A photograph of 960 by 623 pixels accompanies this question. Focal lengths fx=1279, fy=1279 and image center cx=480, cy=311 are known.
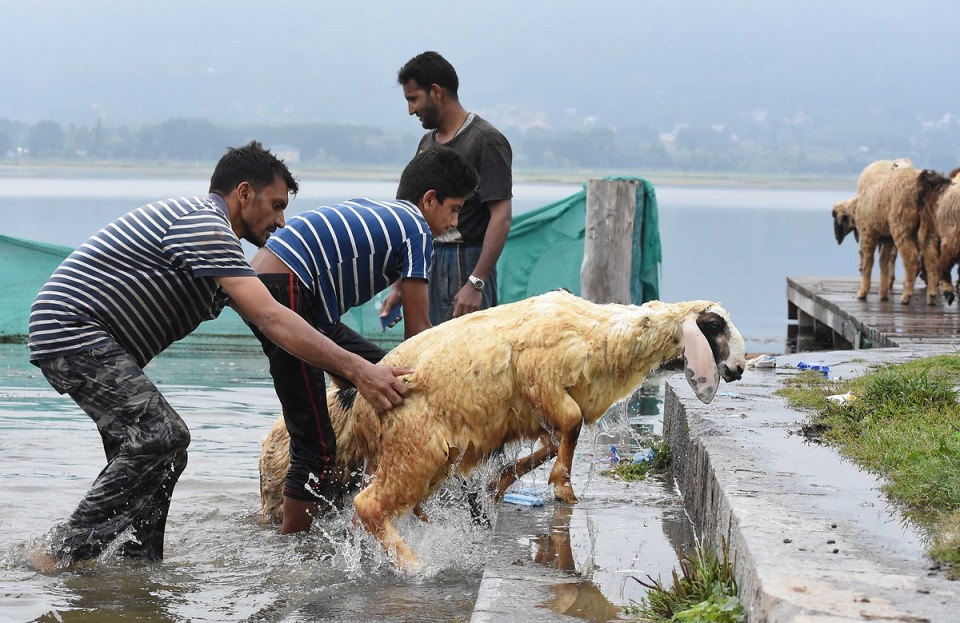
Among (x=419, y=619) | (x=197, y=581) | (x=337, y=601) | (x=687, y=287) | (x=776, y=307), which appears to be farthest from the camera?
(x=687, y=287)

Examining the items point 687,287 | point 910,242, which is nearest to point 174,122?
point 687,287

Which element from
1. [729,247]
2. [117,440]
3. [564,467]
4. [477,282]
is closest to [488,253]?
[477,282]

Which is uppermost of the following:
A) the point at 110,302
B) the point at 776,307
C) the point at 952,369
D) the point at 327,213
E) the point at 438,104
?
the point at 438,104

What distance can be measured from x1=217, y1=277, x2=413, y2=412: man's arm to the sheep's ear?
48.9 inches

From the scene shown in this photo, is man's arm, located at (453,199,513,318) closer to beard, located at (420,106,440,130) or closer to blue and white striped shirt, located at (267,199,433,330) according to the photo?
beard, located at (420,106,440,130)

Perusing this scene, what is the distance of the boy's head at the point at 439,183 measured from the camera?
645cm

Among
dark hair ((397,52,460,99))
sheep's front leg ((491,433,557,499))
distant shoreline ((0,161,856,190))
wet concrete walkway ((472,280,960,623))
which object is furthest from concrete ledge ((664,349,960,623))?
distant shoreline ((0,161,856,190))

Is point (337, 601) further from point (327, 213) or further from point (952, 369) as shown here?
point (952, 369)

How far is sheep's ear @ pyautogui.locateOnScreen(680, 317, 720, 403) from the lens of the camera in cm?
549

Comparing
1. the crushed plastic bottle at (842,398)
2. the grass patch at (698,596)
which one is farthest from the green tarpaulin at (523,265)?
the grass patch at (698,596)

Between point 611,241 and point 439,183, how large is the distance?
6633mm

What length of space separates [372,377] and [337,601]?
38.7 inches

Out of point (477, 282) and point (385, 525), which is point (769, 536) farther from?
point (477, 282)

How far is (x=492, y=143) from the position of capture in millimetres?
7969
